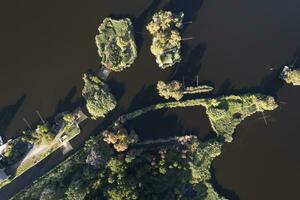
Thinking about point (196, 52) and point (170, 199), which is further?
point (196, 52)

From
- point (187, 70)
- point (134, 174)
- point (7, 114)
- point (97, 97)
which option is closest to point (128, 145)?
point (134, 174)

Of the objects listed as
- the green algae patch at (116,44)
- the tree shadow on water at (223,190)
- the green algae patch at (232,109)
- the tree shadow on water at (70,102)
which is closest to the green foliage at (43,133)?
the tree shadow on water at (70,102)

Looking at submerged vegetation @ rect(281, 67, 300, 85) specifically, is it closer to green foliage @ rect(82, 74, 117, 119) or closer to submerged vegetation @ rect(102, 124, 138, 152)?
submerged vegetation @ rect(102, 124, 138, 152)

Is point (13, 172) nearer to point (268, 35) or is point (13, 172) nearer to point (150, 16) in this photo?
point (150, 16)

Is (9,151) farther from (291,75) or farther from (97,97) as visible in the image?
(291,75)

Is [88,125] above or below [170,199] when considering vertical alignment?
above

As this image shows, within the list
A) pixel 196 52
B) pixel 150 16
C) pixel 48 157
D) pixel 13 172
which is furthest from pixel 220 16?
pixel 13 172
